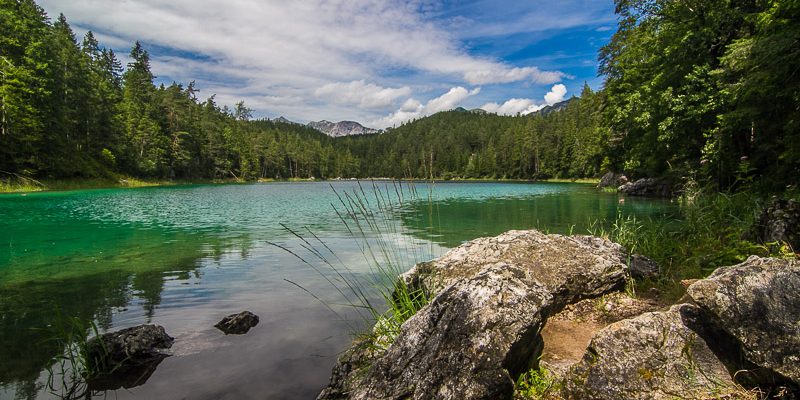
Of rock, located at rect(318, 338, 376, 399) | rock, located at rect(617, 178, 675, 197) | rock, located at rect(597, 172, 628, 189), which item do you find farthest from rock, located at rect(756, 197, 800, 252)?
rock, located at rect(597, 172, 628, 189)

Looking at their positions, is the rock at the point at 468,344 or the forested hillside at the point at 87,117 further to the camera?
the forested hillside at the point at 87,117

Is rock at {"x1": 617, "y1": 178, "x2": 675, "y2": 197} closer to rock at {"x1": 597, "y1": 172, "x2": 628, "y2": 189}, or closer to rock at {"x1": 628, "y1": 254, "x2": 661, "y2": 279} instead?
rock at {"x1": 597, "y1": 172, "x2": 628, "y2": 189}

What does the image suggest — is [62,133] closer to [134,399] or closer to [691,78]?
[134,399]

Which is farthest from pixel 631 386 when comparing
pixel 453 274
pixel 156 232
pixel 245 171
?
pixel 245 171

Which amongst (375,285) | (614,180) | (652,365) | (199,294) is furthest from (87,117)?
(614,180)

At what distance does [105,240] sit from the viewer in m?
15.1

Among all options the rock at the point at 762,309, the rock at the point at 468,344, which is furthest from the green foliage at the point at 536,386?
the rock at the point at 762,309

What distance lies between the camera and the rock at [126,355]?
204 inches

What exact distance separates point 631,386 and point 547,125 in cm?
12795

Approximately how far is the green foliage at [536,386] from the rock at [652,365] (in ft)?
0.37

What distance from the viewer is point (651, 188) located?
121 ft

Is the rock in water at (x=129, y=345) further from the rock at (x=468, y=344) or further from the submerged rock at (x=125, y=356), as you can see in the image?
the rock at (x=468, y=344)

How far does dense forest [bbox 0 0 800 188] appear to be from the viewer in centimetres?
1127

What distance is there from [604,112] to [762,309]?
41491 mm
